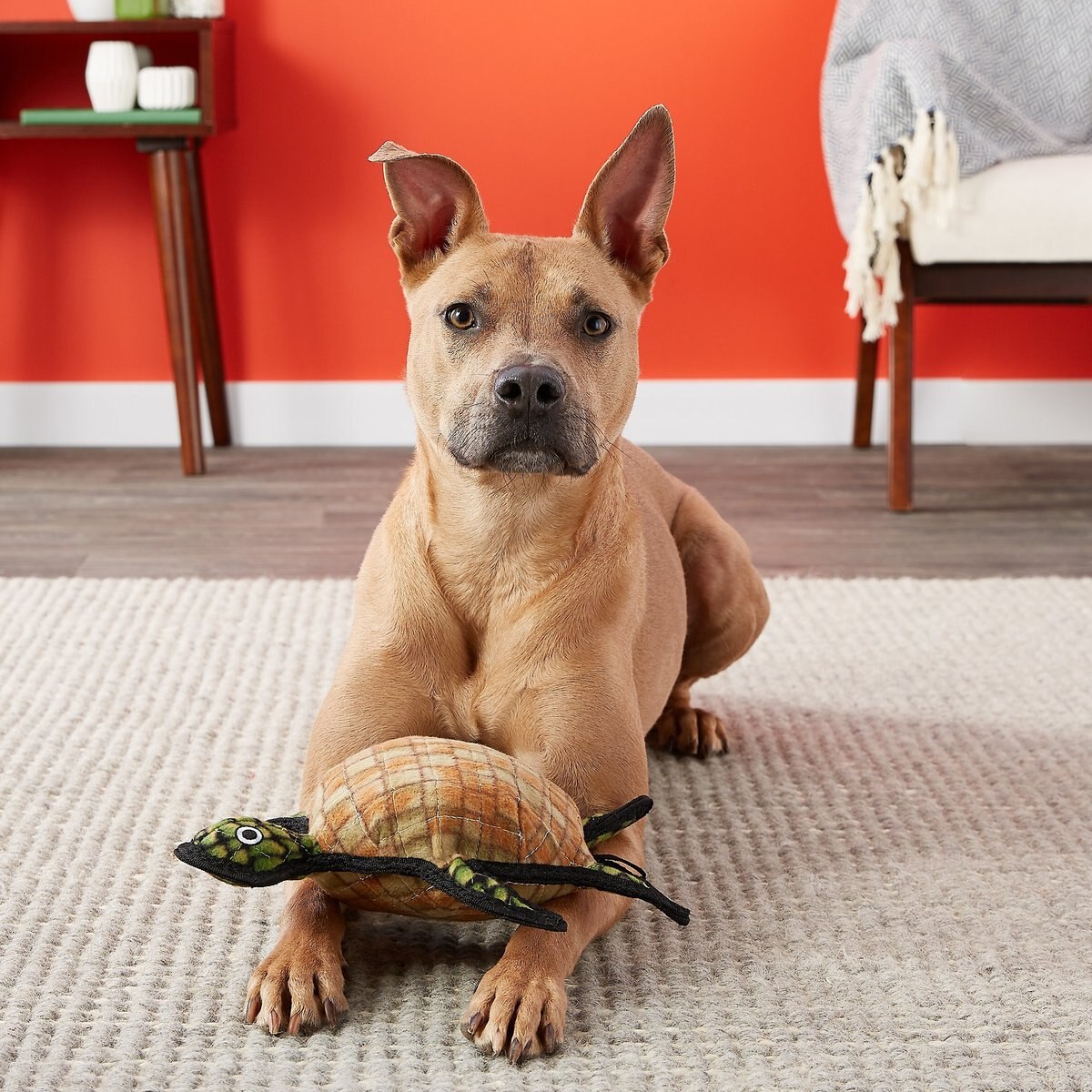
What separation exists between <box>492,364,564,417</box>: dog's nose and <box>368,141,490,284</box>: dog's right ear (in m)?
0.29

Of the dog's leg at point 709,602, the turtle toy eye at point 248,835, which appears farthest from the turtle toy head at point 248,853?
the dog's leg at point 709,602

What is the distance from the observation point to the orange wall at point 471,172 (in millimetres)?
4262

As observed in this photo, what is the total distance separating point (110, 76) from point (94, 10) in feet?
0.88

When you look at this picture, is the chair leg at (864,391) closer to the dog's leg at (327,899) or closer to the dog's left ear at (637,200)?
the dog's left ear at (637,200)

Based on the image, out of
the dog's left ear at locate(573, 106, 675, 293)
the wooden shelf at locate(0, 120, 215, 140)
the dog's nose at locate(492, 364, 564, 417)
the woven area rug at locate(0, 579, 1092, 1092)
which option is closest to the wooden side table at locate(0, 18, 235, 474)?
the wooden shelf at locate(0, 120, 215, 140)

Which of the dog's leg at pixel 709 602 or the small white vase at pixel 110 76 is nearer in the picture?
the dog's leg at pixel 709 602

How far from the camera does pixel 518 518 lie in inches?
67.8

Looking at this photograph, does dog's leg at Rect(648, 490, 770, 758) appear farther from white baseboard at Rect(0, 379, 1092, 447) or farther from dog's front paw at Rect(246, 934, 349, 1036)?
white baseboard at Rect(0, 379, 1092, 447)

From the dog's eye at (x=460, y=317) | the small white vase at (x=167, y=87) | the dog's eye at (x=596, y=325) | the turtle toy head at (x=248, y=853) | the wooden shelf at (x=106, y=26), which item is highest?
the wooden shelf at (x=106, y=26)

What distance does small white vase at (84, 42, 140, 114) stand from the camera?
12.3ft

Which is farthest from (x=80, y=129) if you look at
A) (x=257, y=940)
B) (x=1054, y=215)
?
(x=257, y=940)

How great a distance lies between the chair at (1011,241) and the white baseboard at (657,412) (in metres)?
0.97

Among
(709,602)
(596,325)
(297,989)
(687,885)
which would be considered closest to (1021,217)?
(709,602)

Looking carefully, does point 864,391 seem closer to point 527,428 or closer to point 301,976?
point 527,428
